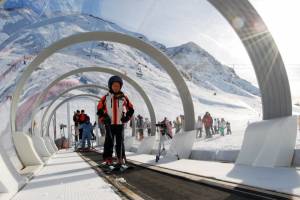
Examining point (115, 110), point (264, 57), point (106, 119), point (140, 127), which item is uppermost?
point (140, 127)

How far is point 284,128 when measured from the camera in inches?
287

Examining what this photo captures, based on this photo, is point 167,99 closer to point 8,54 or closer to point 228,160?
point 8,54

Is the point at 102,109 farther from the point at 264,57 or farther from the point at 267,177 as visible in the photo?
the point at 267,177

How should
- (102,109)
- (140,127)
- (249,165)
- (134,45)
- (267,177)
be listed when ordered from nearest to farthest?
(267,177) → (249,165) → (102,109) → (134,45) → (140,127)

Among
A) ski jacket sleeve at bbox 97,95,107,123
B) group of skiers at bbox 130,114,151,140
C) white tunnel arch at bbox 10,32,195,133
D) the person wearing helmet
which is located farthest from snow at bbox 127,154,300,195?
group of skiers at bbox 130,114,151,140

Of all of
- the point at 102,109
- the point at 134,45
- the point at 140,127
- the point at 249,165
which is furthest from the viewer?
→ the point at 140,127

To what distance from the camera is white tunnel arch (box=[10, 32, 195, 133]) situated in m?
12.0

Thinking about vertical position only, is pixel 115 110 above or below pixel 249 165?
above

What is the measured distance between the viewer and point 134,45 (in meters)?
14.6

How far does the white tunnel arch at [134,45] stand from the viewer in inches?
472

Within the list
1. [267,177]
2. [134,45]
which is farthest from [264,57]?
[134,45]

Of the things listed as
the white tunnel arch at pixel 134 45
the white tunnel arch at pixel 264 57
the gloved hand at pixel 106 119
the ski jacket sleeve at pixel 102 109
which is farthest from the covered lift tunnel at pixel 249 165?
the ski jacket sleeve at pixel 102 109

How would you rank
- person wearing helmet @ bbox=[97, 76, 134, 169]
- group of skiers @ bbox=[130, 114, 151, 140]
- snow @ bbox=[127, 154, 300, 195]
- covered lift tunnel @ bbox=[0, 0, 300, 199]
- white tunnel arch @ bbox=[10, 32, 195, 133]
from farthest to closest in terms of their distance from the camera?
1. group of skiers @ bbox=[130, 114, 151, 140]
2. white tunnel arch @ bbox=[10, 32, 195, 133]
3. person wearing helmet @ bbox=[97, 76, 134, 169]
4. covered lift tunnel @ bbox=[0, 0, 300, 199]
5. snow @ bbox=[127, 154, 300, 195]

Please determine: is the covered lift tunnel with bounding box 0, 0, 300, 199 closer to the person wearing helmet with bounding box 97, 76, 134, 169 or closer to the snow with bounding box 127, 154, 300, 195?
the snow with bounding box 127, 154, 300, 195
